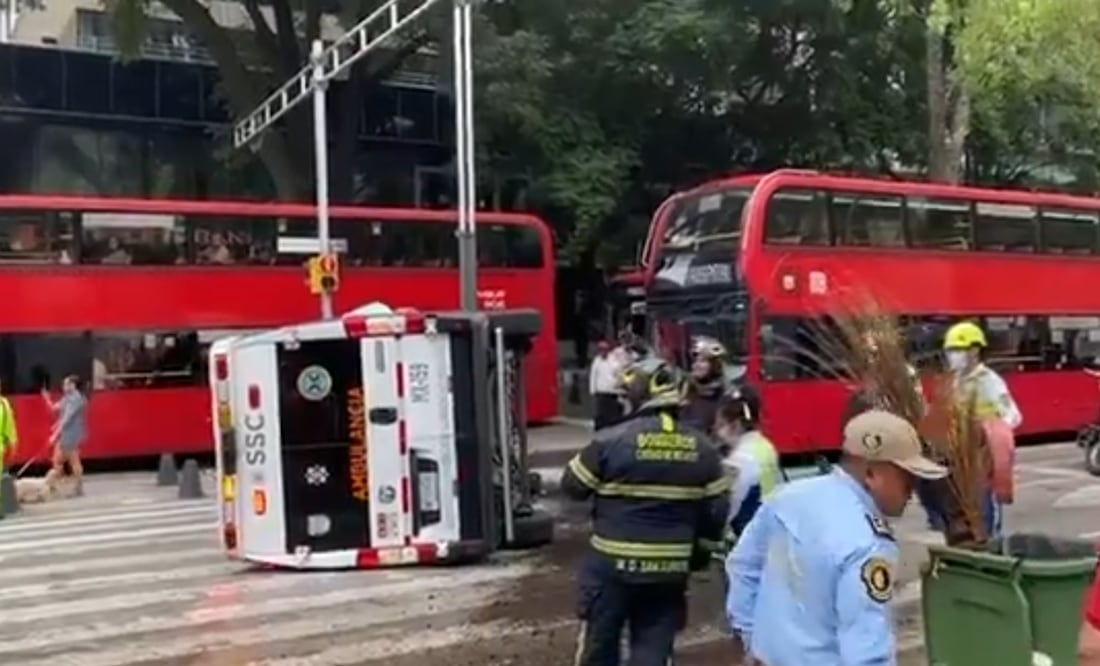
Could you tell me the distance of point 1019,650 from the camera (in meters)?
6.25

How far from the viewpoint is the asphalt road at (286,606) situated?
29.6 feet

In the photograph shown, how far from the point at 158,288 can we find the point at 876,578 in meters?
19.4

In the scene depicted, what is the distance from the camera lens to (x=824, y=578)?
387 centimetres

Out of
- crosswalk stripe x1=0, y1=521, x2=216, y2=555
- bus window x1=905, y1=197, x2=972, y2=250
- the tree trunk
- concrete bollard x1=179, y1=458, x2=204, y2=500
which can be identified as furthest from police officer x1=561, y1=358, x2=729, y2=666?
the tree trunk

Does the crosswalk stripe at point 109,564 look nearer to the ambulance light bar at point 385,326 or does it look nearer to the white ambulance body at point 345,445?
the white ambulance body at point 345,445

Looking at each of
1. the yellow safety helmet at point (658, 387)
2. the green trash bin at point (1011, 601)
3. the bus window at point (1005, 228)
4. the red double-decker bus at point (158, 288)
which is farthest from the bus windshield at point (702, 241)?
the yellow safety helmet at point (658, 387)

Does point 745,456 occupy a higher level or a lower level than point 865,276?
lower

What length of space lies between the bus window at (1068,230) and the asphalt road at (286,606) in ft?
29.7

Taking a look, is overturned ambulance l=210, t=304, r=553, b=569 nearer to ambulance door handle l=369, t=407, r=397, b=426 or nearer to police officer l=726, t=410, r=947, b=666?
ambulance door handle l=369, t=407, r=397, b=426

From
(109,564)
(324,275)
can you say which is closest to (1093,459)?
(324,275)

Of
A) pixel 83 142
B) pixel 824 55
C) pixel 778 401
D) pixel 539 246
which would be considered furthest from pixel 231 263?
pixel 824 55

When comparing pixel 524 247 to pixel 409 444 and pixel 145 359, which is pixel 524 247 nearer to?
pixel 145 359

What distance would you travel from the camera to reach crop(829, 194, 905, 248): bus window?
20547 mm

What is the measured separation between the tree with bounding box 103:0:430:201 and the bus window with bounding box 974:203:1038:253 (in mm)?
9917
